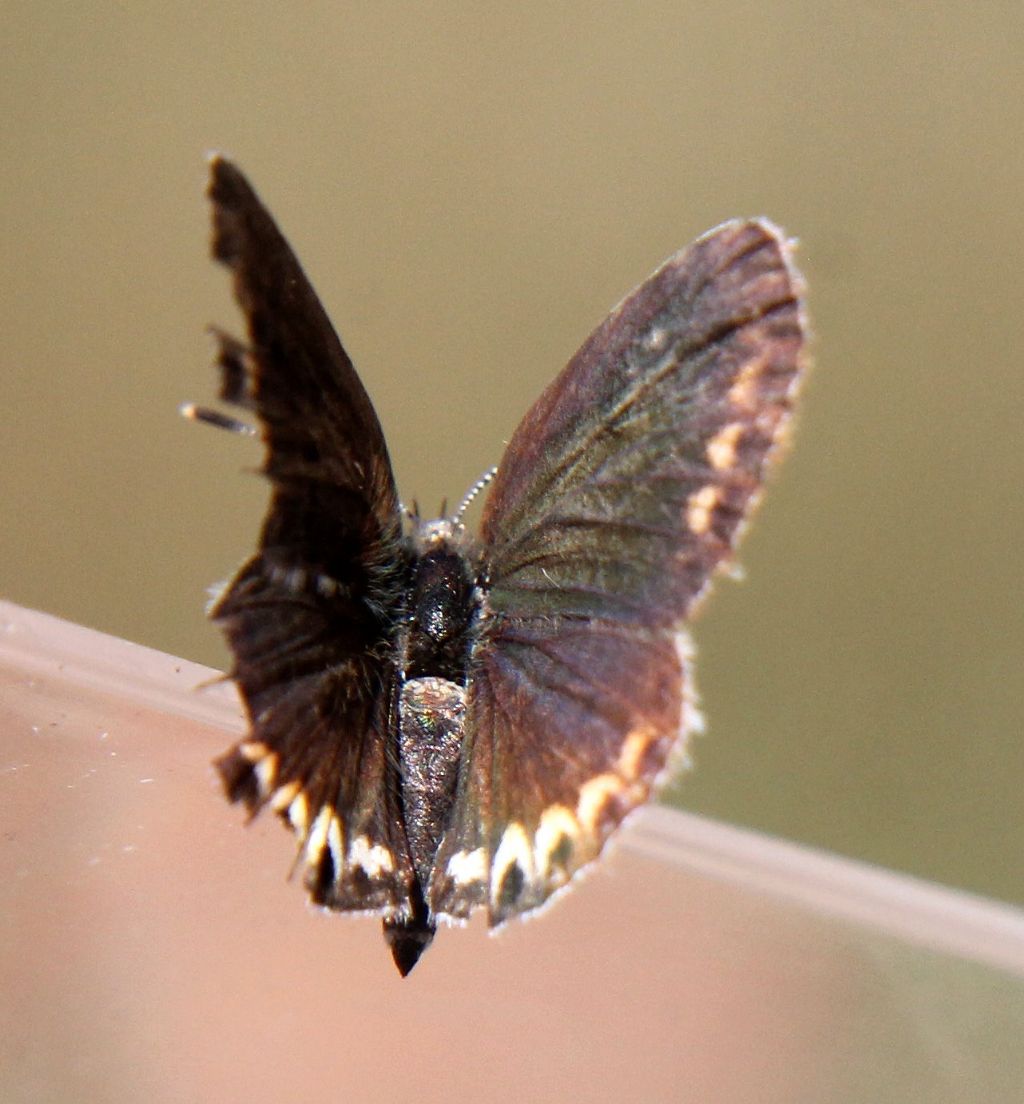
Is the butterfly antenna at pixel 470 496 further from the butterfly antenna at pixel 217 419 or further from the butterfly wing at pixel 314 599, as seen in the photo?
the butterfly antenna at pixel 217 419

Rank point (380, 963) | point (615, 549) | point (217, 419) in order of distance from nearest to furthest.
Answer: point (217, 419), point (615, 549), point (380, 963)

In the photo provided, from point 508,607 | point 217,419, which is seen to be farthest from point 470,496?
point 217,419

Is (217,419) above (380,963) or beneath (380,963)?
above

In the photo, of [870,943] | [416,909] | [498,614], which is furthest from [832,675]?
[416,909]

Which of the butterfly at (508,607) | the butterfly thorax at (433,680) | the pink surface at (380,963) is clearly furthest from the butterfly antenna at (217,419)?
the pink surface at (380,963)

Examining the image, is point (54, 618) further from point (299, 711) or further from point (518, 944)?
point (518, 944)

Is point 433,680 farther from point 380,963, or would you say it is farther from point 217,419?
point 380,963
